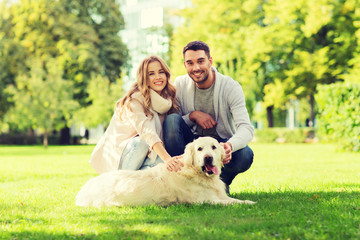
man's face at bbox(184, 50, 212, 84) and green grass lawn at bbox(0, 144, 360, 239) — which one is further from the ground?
Result: man's face at bbox(184, 50, 212, 84)

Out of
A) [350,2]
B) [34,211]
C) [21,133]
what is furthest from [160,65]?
[21,133]

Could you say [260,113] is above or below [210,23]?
below

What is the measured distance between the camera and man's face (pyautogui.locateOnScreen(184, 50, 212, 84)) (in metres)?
5.69

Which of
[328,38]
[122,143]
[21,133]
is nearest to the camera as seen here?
[122,143]

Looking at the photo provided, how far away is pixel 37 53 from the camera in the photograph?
33406 mm

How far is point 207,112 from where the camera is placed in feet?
20.5

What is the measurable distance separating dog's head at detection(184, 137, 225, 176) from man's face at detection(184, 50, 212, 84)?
1190 mm

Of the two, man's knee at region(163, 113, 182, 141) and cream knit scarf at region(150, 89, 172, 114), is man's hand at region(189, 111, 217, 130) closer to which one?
man's knee at region(163, 113, 182, 141)

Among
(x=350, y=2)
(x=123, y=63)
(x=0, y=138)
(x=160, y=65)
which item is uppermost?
(x=350, y=2)

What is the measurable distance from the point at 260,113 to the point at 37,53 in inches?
1336

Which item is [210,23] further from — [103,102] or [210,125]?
[210,125]

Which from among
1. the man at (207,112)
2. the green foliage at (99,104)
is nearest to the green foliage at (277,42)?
the green foliage at (99,104)

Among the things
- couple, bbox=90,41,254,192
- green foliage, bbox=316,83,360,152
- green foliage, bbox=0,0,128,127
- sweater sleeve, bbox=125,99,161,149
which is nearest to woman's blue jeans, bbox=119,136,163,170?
couple, bbox=90,41,254,192

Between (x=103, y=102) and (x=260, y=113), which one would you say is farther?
(x=260, y=113)
